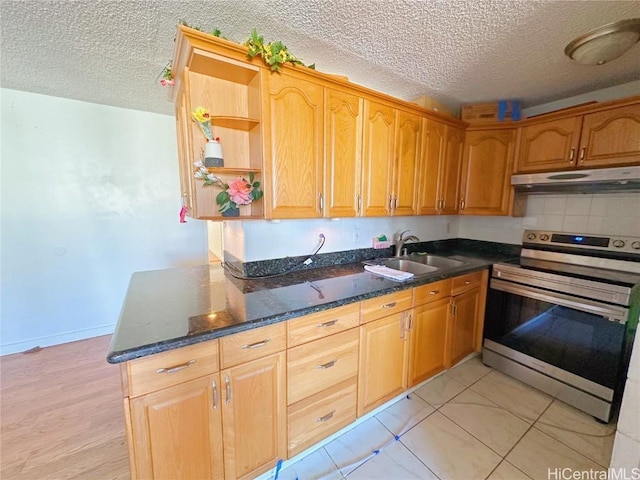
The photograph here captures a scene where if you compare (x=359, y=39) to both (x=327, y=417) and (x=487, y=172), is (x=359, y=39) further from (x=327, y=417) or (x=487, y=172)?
(x=327, y=417)

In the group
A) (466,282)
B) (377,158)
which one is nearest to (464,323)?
(466,282)

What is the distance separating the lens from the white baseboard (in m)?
2.51

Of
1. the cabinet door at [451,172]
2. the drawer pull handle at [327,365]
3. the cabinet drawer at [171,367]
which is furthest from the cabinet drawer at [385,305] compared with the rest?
the cabinet door at [451,172]

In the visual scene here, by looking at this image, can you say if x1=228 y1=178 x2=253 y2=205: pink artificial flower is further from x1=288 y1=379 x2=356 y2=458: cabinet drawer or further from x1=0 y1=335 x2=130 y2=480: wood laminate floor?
x1=0 y1=335 x2=130 y2=480: wood laminate floor

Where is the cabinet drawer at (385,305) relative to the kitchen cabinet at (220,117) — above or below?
below

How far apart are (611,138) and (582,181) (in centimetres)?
33

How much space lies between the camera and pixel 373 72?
1.92m

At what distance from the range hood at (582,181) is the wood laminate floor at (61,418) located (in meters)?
3.38

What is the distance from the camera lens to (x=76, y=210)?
8.84 feet

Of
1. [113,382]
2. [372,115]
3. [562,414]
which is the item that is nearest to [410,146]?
[372,115]

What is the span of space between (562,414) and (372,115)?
2.42 metres

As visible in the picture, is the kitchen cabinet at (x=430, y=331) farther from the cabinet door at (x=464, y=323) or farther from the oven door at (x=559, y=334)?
the oven door at (x=559, y=334)

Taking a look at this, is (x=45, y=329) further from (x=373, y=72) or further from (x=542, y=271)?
(x=542, y=271)

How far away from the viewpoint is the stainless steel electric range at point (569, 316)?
1602 millimetres
